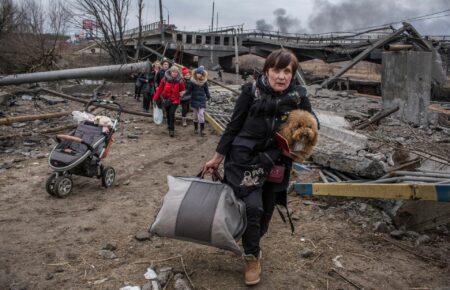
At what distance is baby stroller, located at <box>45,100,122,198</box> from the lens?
5492 millimetres

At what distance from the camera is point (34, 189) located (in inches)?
233

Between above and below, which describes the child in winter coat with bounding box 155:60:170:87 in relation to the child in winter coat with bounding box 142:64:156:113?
above

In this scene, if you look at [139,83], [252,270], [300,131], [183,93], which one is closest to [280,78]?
[300,131]

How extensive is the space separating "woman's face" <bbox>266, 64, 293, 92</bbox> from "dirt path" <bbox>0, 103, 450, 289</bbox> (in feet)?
5.21

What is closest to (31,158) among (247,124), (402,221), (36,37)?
(247,124)

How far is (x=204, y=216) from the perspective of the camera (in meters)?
3.02

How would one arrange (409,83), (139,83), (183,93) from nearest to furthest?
(183,93) < (409,83) < (139,83)

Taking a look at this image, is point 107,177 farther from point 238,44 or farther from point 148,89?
point 238,44

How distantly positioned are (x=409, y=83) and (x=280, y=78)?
8.76 metres

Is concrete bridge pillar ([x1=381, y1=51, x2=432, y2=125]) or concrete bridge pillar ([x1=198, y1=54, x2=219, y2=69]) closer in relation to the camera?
concrete bridge pillar ([x1=381, y1=51, x2=432, y2=125])

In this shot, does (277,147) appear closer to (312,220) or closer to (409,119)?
(312,220)

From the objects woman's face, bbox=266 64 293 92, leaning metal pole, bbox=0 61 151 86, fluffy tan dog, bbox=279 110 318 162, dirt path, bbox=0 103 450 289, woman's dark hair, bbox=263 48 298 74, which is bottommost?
dirt path, bbox=0 103 450 289

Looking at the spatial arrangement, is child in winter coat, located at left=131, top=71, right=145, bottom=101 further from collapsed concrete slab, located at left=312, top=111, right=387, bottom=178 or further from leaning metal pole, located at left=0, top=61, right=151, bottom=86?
collapsed concrete slab, located at left=312, top=111, right=387, bottom=178

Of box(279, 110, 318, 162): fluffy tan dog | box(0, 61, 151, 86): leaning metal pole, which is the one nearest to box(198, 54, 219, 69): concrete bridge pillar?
box(0, 61, 151, 86): leaning metal pole
